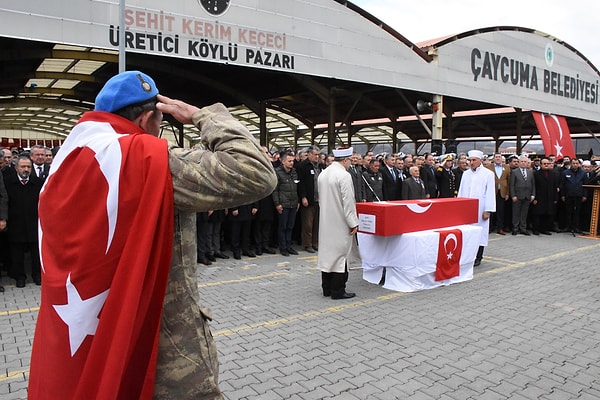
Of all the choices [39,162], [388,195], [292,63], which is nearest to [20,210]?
[39,162]

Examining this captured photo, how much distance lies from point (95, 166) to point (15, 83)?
20.3 meters

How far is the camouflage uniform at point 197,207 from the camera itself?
1366 mm

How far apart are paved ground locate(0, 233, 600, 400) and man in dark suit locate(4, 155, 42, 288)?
33 cm

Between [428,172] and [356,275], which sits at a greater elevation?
[428,172]

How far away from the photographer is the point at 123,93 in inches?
57.9

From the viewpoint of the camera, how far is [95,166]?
1.32 meters

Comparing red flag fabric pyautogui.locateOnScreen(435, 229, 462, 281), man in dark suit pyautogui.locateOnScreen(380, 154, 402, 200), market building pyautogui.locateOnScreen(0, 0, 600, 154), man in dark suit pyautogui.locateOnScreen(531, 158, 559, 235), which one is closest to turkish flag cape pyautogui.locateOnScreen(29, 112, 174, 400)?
red flag fabric pyautogui.locateOnScreen(435, 229, 462, 281)

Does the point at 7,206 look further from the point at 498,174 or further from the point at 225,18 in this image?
the point at 498,174

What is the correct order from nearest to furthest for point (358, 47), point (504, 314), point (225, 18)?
1. point (504, 314)
2. point (225, 18)
3. point (358, 47)

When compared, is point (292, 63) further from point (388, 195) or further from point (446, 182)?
point (446, 182)

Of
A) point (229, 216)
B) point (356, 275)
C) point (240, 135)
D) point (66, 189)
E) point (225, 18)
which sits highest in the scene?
point (225, 18)

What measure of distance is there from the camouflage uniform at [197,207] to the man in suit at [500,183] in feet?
38.0

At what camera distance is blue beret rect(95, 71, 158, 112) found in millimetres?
1470

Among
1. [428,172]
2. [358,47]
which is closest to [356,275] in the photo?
[428,172]
